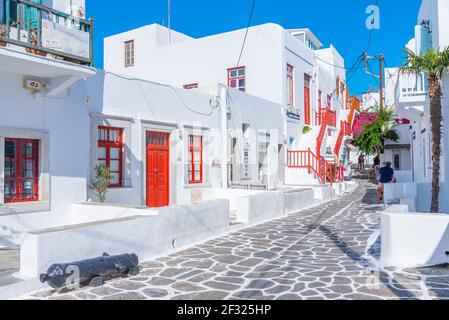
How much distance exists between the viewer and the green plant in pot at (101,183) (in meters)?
9.16

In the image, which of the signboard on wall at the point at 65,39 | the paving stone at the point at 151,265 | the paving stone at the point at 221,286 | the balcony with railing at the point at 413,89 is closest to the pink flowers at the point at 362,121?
the balcony with railing at the point at 413,89

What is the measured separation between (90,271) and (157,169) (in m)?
6.03

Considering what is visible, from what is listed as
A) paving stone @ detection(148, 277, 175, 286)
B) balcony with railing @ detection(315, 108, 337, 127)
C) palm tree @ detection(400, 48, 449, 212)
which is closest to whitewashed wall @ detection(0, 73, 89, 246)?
paving stone @ detection(148, 277, 175, 286)

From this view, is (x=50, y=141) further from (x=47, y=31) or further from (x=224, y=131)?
(x=224, y=131)

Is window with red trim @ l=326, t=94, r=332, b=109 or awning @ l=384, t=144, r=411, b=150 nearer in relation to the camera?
awning @ l=384, t=144, r=411, b=150

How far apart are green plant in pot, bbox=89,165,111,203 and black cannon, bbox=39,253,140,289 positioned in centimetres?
316

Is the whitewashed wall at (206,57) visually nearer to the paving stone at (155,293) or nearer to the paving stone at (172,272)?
the paving stone at (172,272)

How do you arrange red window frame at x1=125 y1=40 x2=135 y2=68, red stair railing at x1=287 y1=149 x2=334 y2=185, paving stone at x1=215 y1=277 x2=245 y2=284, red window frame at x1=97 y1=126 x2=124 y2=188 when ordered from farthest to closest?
red window frame at x1=125 y1=40 x2=135 y2=68, red stair railing at x1=287 y1=149 x2=334 y2=185, red window frame at x1=97 y1=126 x2=124 y2=188, paving stone at x1=215 y1=277 x2=245 y2=284

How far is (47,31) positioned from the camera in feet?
24.3

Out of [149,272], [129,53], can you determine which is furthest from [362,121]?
[149,272]

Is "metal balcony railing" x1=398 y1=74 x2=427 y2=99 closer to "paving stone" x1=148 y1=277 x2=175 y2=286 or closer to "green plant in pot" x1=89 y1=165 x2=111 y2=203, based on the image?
"green plant in pot" x1=89 y1=165 x2=111 y2=203

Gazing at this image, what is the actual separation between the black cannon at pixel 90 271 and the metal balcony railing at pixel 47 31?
3979 mm

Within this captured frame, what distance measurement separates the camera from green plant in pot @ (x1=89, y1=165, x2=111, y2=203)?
30.0 ft

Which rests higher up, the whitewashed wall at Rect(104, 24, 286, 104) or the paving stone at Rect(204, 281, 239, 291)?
the whitewashed wall at Rect(104, 24, 286, 104)
